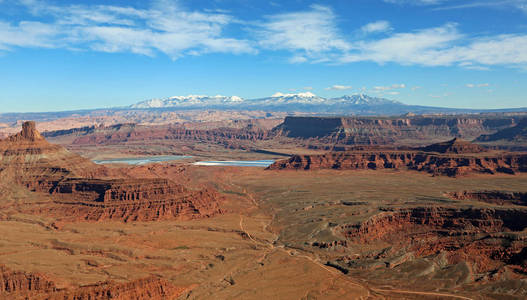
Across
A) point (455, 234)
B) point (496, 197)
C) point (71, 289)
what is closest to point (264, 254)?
point (71, 289)

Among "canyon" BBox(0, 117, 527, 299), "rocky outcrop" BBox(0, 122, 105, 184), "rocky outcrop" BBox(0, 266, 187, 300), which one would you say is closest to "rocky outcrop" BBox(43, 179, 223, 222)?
"canyon" BBox(0, 117, 527, 299)

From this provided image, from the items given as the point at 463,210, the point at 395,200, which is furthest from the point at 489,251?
the point at 395,200

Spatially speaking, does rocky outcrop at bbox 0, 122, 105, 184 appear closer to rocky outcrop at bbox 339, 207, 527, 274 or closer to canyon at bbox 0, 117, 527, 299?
canyon at bbox 0, 117, 527, 299

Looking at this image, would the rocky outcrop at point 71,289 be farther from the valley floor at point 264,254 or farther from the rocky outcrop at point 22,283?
the valley floor at point 264,254

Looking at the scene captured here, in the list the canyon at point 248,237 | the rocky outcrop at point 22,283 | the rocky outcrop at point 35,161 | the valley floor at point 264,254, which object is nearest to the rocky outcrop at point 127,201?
the canyon at point 248,237

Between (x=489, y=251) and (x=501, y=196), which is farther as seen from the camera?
(x=501, y=196)

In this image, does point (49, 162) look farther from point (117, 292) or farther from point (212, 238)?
point (117, 292)

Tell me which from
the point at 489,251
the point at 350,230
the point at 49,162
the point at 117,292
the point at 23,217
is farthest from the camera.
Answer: the point at 49,162

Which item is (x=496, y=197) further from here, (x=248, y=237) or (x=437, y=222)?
(x=248, y=237)

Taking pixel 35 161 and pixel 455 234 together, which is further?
pixel 35 161
